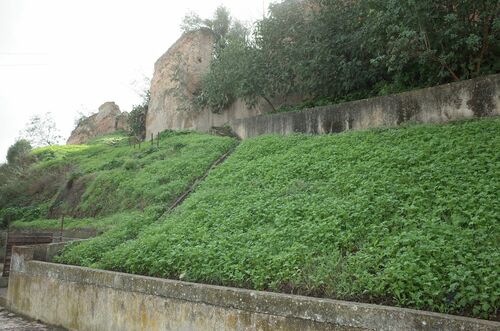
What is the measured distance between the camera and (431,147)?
755 centimetres

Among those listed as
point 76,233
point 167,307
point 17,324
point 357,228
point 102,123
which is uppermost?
point 102,123

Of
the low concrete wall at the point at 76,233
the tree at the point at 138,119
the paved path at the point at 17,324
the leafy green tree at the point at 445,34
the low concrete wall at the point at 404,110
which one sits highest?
the tree at the point at 138,119

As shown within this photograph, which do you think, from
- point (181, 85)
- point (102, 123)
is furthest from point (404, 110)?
point (102, 123)

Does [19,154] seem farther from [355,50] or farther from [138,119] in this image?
[355,50]

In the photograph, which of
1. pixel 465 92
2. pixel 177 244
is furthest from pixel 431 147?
pixel 177 244

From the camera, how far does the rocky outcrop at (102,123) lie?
37.4m

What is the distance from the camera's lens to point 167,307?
4.98 metres

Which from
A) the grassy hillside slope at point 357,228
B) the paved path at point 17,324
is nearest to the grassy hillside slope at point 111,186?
the grassy hillside slope at point 357,228

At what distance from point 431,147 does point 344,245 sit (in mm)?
3830

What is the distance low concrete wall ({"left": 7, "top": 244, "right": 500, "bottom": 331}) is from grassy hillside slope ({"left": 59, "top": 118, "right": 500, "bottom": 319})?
298 millimetres

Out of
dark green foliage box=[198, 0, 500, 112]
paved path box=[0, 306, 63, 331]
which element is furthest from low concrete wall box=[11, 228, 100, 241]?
dark green foliage box=[198, 0, 500, 112]

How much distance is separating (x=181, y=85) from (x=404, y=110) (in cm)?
1618

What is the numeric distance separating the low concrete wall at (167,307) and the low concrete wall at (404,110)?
6.96m

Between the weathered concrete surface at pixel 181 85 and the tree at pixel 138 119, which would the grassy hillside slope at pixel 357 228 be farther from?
the tree at pixel 138 119
